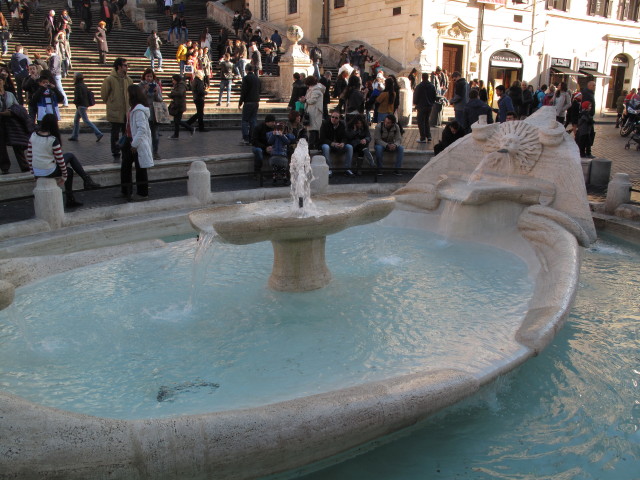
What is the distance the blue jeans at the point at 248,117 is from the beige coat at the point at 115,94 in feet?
8.62

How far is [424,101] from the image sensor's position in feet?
43.0

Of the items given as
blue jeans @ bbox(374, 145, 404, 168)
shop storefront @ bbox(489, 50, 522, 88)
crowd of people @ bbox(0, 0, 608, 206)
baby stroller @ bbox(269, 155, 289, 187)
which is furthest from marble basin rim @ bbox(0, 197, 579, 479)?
shop storefront @ bbox(489, 50, 522, 88)

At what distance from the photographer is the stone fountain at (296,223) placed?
13.6 ft

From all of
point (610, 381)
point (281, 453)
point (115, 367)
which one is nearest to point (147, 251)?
point (115, 367)

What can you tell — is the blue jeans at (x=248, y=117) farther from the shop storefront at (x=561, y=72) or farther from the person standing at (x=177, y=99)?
the shop storefront at (x=561, y=72)

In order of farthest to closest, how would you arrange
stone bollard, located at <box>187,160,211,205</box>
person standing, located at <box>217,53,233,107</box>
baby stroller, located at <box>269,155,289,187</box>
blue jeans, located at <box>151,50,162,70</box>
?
blue jeans, located at <box>151,50,162,70</box>
person standing, located at <box>217,53,233,107</box>
baby stroller, located at <box>269,155,289,187</box>
stone bollard, located at <box>187,160,211,205</box>

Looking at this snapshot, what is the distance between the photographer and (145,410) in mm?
3043

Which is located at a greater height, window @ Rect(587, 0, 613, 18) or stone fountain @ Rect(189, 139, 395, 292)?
window @ Rect(587, 0, 613, 18)

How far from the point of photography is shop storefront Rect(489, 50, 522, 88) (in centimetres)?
2658

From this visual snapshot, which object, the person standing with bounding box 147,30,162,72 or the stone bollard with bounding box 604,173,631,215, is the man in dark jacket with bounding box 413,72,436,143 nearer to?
the stone bollard with bounding box 604,173,631,215

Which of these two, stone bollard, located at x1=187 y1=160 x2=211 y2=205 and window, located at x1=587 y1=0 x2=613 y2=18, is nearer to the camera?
stone bollard, located at x1=187 y1=160 x2=211 y2=205

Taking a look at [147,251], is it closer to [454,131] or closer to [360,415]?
[360,415]

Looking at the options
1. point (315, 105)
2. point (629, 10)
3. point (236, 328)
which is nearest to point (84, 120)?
point (315, 105)

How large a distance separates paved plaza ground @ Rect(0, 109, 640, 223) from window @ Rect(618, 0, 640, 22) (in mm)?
16727
